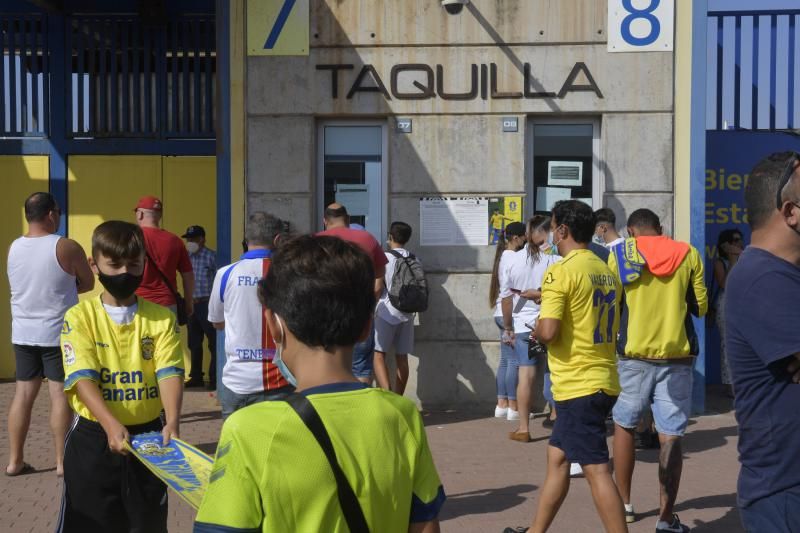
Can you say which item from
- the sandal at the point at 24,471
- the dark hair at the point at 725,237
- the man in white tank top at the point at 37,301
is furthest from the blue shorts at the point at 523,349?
the sandal at the point at 24,471

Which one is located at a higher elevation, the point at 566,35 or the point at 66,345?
the point at 566,35

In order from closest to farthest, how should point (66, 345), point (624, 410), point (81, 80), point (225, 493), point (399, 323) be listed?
point (225, 493), point (66, 345), point (624, 410), point (399, 323), point (81, 80)

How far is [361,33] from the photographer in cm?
985

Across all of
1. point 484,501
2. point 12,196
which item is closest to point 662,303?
point 484,501

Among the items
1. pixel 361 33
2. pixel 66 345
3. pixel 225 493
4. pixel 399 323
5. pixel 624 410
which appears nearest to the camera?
pixel 225 493

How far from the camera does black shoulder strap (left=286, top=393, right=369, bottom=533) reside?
2.14m

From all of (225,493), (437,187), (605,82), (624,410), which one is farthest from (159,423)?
(605,82)

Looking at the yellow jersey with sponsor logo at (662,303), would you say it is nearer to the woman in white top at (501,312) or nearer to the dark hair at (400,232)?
the woman in white top at (501,312)

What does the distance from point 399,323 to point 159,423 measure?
500 centimetres

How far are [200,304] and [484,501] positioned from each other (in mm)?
5422

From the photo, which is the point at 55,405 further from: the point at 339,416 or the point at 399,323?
the point at 339,416

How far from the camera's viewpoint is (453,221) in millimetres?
9891

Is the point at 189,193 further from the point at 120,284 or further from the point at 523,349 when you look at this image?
the point at 120,284

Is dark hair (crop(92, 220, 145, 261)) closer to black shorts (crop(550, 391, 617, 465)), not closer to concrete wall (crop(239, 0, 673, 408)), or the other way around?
black shorts (crop(550, 391, 617, 465))
